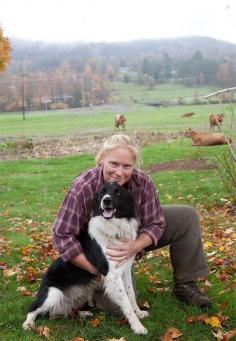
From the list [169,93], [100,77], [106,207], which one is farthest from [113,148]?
→ [100,77]

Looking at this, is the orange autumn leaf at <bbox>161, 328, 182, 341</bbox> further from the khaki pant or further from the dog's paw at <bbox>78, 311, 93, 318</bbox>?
the dog's paw at <bbox>78, 311, 93, 318</bbox>

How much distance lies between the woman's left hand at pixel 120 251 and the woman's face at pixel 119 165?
19.4 inches

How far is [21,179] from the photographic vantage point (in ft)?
46.1

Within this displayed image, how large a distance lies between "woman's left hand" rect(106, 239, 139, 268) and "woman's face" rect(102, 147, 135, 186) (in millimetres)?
492

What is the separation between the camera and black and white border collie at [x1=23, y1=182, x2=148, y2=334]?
148 inches

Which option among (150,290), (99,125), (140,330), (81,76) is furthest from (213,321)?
(81,76)

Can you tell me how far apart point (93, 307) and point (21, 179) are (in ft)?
32.7

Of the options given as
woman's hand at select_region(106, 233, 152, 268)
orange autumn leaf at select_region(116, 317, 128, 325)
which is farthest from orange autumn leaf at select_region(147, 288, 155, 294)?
woman's hand at select_region(106, 233, 152, 268)

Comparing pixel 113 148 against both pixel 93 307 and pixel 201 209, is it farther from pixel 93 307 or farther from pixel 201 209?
pixel 201 209

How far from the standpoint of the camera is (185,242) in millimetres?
4434

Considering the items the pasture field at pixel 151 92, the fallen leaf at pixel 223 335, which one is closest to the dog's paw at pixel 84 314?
the fallen leaf at pixel 223 335

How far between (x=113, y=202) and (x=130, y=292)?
1.00m

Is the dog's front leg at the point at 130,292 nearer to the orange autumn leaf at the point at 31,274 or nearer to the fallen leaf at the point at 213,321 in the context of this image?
the fallen leaf at the point at 213,321

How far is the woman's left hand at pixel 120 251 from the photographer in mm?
3904
